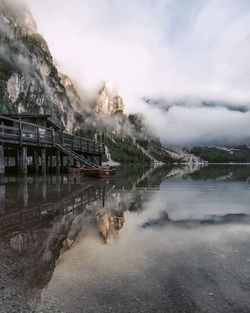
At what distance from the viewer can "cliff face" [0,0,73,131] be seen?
145 meters

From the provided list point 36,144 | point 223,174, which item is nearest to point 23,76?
point 223,174

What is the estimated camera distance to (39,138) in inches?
1478

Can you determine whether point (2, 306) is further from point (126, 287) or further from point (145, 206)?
point (145, 206)

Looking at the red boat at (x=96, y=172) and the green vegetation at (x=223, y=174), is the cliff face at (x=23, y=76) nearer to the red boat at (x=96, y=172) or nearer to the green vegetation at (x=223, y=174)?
the green vegetation at (x=223, y=174)

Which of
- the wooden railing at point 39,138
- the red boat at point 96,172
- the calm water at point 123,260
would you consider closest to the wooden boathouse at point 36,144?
the wooden railing at point 39,138

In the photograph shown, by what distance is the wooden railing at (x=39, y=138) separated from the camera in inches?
1270

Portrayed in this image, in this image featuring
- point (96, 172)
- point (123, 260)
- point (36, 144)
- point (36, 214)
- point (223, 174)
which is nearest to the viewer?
point (123, 260)

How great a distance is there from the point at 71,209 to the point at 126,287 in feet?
32.3

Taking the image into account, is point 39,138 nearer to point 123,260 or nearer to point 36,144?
point 36,144

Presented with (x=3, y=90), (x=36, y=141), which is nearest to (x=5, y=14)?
(x=3, y=90)

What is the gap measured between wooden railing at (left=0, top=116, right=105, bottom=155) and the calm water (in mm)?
17578

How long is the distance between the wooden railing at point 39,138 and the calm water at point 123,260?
17.6 metres

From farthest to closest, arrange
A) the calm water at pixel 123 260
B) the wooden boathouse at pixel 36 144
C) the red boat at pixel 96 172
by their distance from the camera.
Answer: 1. the red boat at pixel 96 172
2. the wooden boathouse at pixel 36 144
3. the calm water at pixel 123 260

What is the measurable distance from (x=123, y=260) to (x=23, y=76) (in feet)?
521
